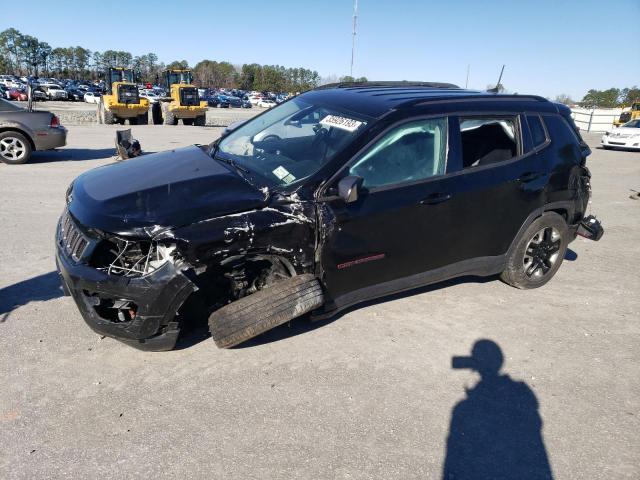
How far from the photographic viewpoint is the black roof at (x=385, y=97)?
Answer: 12.5 feet

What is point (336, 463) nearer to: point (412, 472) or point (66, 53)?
point (412, 472)

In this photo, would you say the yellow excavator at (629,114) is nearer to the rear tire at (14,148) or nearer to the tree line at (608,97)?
the rear tire at (14,148)

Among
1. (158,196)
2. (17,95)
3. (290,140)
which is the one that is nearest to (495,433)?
(158,196)

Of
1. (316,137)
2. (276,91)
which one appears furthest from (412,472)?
(276,91)

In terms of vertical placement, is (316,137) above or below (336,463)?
above

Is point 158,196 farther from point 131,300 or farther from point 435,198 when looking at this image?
point 435,198

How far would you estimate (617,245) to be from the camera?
653 cm

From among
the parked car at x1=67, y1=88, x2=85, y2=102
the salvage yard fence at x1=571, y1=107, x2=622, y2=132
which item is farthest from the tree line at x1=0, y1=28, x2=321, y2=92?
the salvage yard fence at x1=571, y1=107, x2=622, y2=132

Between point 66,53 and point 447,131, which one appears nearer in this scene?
point 447,131

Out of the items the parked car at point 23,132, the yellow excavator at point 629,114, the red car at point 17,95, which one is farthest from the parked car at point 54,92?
the yellow excavator at point 629,114

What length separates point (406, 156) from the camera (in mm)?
3742

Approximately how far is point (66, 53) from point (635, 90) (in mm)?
114663

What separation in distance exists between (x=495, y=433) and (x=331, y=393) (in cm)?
102

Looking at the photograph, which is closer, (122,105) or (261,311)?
(261,311)
